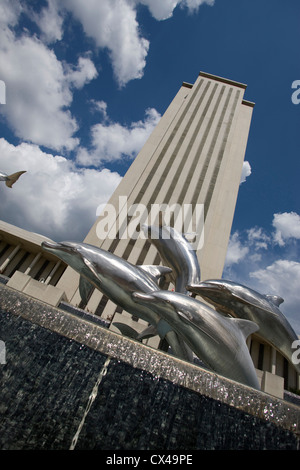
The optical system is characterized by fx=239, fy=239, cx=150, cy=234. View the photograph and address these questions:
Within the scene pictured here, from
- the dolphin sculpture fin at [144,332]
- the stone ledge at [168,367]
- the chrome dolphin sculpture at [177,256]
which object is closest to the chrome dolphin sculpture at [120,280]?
the dolphin sculpture fin at [144,332]

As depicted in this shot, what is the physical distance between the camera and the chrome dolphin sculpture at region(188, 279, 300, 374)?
5.54 m

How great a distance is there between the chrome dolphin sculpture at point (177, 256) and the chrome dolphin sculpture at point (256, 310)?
128 cm

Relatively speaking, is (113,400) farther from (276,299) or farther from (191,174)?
(191,174)

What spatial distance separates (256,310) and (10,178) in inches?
540

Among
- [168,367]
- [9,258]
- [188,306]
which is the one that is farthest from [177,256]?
[9,258]

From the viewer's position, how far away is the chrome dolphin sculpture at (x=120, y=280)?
Result: 5742 millimetres

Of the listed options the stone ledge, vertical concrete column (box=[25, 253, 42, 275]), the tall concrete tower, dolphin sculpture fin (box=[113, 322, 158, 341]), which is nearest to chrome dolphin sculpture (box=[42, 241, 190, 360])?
dolphin sculpture fin (box=[113, 322, 158, 341])

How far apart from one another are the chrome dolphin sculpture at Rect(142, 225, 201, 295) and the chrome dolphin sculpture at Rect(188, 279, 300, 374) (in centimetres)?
128

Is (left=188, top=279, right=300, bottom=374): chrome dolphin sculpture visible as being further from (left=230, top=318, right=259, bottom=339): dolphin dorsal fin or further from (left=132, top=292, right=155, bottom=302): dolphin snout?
(left=132, top=292, right=155, bottom=302): dolphin snout

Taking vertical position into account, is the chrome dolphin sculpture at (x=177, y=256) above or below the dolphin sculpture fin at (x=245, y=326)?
above

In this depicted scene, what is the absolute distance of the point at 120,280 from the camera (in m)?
6.16

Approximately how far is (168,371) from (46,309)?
187 cm

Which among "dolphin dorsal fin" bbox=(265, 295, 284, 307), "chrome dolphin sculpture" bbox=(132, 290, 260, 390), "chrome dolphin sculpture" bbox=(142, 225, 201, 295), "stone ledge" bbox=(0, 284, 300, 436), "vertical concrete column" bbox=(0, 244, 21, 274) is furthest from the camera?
"vertical concrete column" bbox=(0, 244, 21, 274)

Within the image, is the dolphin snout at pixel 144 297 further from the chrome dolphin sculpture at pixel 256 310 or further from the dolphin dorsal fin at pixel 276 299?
the dolphin dorsal fin at pixel 276 299
